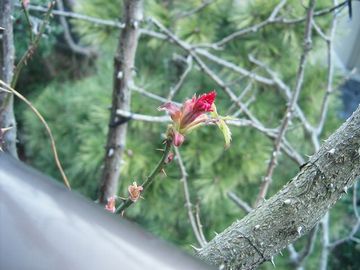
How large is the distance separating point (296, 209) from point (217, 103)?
836 mm

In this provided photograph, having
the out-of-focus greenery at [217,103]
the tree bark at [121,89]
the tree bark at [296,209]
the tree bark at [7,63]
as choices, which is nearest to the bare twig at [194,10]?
the out-of-focus greenery at [217,103]

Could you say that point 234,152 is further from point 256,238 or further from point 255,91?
point 256,238

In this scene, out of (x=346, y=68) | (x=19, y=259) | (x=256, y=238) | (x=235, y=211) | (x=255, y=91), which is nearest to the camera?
(x=19, y=259)

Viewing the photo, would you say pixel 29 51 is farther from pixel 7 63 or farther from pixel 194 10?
pixel 194 10

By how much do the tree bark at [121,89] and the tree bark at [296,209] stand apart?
42 centimetres

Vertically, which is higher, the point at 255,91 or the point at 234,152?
the point at 255,91

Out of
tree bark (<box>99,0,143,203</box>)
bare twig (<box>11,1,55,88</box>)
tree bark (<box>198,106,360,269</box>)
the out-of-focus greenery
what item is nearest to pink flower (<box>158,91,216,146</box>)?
tree bark (<box>198,106,360,269</box>)

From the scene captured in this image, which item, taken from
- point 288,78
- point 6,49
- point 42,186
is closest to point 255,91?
point 288,78

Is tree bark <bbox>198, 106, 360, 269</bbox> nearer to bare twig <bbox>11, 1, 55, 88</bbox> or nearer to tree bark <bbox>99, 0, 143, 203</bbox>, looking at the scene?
bare twig <bbox>11, 1, 55, 88</bbox>

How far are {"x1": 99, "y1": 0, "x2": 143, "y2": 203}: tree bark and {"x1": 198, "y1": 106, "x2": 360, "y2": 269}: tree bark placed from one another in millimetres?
418

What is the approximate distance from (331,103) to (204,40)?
0.40 meters

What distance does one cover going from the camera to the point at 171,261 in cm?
18

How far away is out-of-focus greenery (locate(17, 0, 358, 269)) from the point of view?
3.78ft

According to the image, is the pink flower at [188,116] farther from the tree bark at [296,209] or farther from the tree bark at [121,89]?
the tree bark at [121,89]
